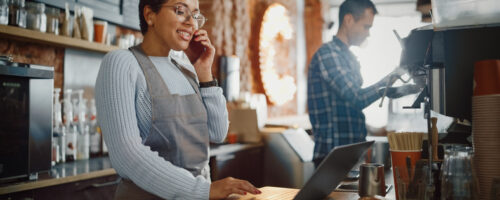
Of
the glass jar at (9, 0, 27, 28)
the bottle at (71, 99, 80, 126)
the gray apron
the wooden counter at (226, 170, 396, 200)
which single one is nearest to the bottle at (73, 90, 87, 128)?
the bottle at (71, 99, 80, 126)

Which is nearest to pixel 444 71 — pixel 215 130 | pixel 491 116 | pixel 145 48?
pixel 491 116

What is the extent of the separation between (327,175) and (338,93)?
1466mm

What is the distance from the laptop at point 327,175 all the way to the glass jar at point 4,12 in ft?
5.42

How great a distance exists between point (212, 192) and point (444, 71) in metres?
0.87

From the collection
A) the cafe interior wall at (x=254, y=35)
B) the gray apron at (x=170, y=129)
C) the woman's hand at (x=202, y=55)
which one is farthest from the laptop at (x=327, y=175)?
the cafe interior wall at (x=254, y=35)

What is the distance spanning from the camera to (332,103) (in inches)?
107

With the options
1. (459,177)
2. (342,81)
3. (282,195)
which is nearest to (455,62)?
(459,177)

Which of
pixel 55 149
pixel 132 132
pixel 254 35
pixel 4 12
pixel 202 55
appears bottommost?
pixel 55 149

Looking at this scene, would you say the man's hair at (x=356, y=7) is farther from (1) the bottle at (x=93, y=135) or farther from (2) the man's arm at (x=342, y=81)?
(1) the bottle at (x=93, y=135)

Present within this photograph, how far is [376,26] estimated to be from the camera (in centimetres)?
718

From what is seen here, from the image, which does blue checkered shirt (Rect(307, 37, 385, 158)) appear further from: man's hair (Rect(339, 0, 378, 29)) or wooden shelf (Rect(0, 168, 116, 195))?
wooden shelf (Rect(0, 168, 116, 195))

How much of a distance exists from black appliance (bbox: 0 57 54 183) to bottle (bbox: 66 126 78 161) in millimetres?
444

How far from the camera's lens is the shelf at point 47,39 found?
2.24 m

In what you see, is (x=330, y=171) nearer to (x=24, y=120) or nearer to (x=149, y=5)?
(x=149, y=5)
